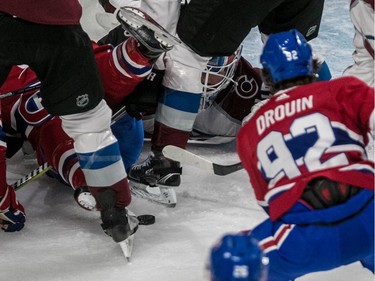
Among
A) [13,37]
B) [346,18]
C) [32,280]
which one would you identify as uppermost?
[13,37]

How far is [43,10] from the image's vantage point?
1.72m

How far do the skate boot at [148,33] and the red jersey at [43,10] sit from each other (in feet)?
0.70

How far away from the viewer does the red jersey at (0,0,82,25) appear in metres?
1.69

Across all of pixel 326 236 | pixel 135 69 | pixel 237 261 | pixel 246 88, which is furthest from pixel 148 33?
pixel 237 261

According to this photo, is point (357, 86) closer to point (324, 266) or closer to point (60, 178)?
point (324, 266)

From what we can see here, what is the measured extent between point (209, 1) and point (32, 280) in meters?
0.82

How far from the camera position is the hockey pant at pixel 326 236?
4.40 feet

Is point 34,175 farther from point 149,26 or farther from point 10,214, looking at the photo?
point 149,26

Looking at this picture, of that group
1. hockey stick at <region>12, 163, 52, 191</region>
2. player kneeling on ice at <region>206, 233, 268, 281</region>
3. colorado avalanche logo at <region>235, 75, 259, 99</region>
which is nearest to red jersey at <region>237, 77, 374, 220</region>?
player kneeling on ice at <region>206, 233, 268, 281</region>

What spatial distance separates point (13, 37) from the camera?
1715 millimetres

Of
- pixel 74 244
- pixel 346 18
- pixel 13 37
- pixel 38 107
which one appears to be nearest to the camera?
pixel 13 37

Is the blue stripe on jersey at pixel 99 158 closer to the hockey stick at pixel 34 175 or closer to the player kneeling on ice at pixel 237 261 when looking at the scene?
the hockey stick at pixel 34 175

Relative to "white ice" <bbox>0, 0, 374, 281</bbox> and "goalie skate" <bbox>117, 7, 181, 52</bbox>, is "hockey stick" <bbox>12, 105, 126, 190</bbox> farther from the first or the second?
"goalie skate" <bbox>117, 7, 181, 52</bbox>

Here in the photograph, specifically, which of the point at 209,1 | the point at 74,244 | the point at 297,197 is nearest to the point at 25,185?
the point at 74,244
